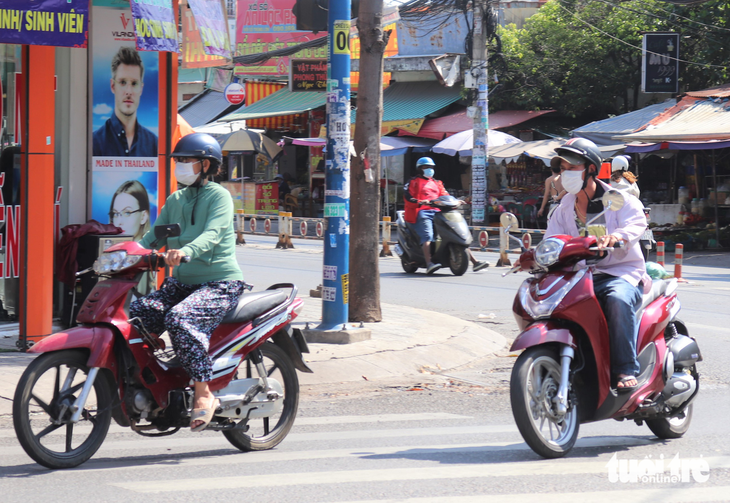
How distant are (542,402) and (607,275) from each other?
0.93m

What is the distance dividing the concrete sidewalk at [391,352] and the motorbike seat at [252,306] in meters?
2.16

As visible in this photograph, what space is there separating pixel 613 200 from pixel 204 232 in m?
2.26

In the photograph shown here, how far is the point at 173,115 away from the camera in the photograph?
32.1 ft

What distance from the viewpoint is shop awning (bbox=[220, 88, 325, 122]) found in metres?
30.2

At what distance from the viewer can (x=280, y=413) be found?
549 cm

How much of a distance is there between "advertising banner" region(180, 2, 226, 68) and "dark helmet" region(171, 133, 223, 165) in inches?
202

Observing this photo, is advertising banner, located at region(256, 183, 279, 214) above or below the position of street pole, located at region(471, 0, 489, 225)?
below

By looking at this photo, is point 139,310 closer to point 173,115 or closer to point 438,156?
point 173,115

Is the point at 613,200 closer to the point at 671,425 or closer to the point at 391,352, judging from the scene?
the point at 671,425

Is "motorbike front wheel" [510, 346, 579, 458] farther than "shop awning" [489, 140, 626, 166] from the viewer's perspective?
No

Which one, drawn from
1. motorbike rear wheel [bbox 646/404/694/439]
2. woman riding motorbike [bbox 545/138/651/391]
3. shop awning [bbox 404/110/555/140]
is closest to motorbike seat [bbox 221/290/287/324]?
woman riding motorbike [bbox 545/138/651/391]

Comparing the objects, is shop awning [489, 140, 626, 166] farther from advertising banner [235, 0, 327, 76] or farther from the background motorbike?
advertising banner [235, 0, 327, 76]

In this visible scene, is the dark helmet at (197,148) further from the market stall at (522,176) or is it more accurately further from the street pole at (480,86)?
the street pole at (480,86)

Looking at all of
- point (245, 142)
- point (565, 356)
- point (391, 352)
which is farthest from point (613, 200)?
point (245, 142)
